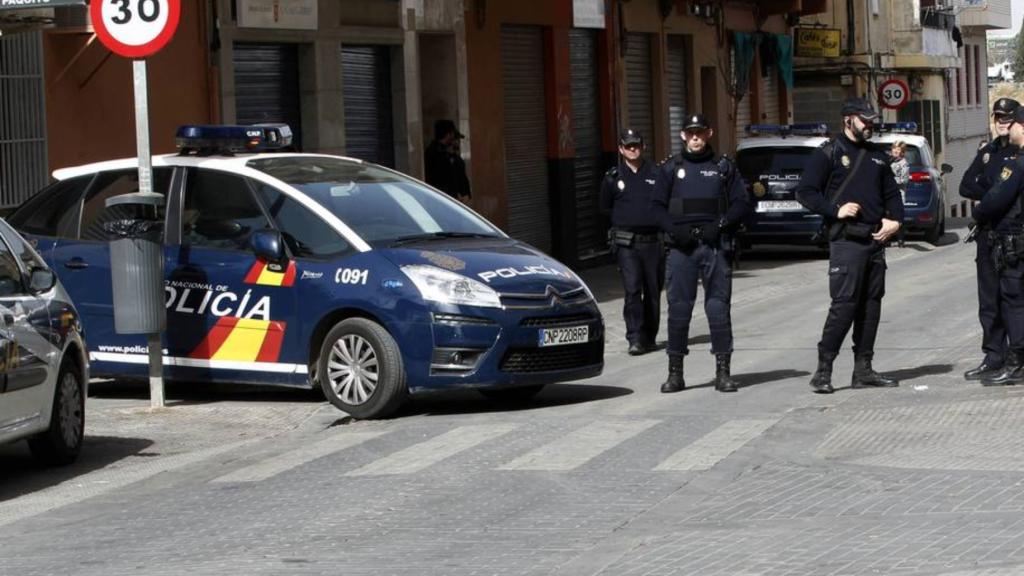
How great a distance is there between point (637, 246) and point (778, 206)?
39.5 feet

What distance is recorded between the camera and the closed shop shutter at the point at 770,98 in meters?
41.4

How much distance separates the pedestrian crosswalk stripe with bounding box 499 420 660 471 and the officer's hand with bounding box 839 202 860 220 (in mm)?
1950

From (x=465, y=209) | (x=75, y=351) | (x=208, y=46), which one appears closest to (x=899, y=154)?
(x=208, y=46)

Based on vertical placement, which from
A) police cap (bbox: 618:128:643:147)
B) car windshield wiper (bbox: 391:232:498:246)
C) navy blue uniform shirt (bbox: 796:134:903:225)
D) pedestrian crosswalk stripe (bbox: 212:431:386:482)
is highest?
police cap (bbox: 618:128:643:147)

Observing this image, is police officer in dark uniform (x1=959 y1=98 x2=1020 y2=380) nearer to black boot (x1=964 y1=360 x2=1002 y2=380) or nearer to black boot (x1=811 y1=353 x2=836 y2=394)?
black boot (x1=964 y1=360 x2=1002 y2=380)

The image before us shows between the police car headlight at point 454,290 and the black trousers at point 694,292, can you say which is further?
the black trousers at point 694,292

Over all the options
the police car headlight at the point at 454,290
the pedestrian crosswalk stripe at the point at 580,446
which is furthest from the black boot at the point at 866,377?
the police car headlight at the point at 454,290

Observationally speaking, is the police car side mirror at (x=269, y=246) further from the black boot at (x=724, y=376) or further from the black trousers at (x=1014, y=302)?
the black trousers at (x=1014, y=302)

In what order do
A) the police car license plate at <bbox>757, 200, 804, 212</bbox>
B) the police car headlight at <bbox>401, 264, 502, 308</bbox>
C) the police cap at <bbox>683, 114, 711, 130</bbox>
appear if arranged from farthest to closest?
the police car license plate at <bbox>757, 200, 804, 212</bbox>
the police cap at <bbox>683, 114, 711, 130</bbox>
the police car headlight at <bbox>401, 264, 502, 308</bbox>

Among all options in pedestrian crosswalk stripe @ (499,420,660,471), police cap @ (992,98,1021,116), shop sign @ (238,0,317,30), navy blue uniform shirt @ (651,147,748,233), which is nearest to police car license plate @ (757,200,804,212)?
shop sign @ (238,0,317,30)

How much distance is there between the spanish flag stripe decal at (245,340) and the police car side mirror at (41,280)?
7.65 feet

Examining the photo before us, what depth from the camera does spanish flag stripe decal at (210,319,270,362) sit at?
42.4ft

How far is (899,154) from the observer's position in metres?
29.7

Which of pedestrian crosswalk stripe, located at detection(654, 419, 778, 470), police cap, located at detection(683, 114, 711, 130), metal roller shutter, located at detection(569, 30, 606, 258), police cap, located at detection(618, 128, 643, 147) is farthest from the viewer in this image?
metal roller shutter, located at detection(569, 30, 606, 258)
